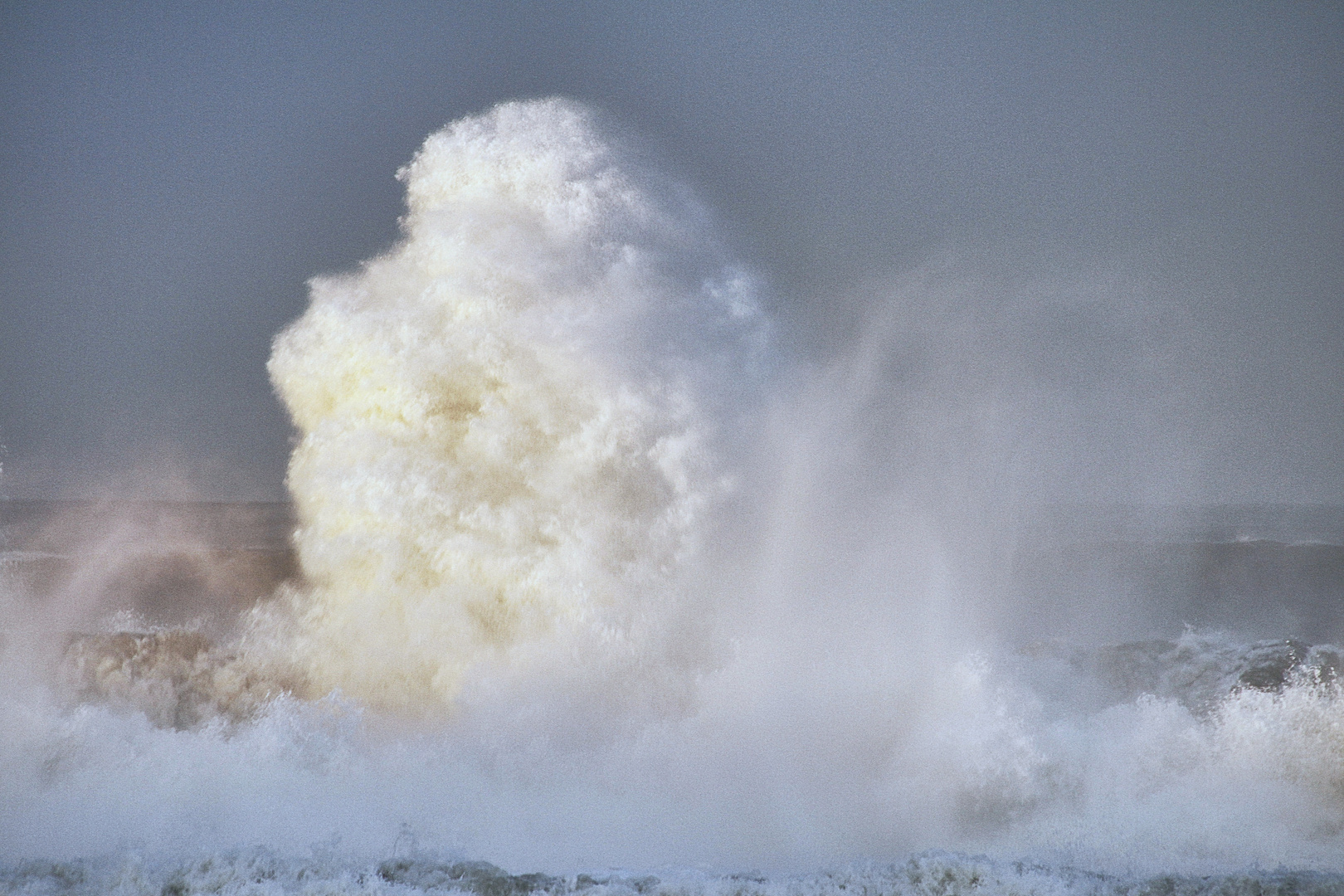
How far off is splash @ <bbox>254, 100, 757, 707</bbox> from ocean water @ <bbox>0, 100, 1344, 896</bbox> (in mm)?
57

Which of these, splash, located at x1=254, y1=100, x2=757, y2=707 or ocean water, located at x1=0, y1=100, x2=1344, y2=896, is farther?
splash, located at x1=254, y1=100, x2=757, y2=707

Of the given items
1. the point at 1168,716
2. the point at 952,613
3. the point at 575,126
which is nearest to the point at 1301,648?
the point at 1168,716

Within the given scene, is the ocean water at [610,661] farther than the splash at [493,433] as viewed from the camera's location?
No

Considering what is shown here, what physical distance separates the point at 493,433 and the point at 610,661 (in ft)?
13.0

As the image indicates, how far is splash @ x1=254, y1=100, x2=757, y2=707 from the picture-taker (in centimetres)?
1284

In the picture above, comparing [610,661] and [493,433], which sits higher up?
[493,433]

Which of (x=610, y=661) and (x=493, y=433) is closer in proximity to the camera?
(x=610, y=661)

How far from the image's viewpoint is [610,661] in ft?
40.5

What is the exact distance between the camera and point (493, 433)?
1330 centimetres

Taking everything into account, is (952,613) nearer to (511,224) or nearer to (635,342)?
(635,342)

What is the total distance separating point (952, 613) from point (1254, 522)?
72289mm

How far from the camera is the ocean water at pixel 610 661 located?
7.94 metres

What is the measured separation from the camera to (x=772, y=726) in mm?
10953

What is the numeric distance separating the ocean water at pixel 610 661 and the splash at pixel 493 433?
2.3 inches
